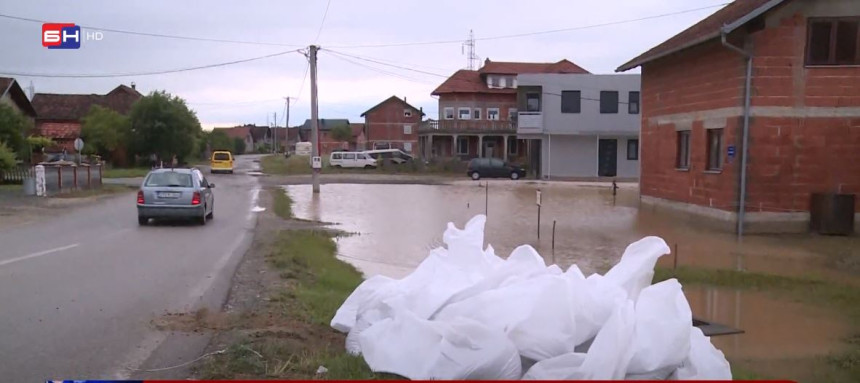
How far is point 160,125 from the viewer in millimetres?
56688

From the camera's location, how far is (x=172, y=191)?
17688 mm

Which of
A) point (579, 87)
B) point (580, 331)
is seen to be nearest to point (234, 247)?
point (580, 331)

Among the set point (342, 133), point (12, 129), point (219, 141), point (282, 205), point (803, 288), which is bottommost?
point (282, 205)

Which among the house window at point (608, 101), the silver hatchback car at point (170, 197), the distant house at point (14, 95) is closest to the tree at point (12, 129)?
the distant house at point (14, 95)

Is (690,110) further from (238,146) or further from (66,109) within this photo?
(238,146)

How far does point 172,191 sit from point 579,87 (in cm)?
3533

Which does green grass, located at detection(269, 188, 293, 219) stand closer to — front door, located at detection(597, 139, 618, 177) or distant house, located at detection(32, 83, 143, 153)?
front door, located at detection(597, 139, 618, 177)

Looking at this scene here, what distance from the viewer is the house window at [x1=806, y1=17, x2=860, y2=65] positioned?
1786 cm

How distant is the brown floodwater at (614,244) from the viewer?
27.4ft

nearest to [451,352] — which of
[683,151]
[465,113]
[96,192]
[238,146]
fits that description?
[683,151]

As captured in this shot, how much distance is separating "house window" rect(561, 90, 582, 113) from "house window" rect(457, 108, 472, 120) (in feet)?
53.7

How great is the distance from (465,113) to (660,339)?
60118 millimetres

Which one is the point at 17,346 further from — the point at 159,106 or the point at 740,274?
the point at 159,106

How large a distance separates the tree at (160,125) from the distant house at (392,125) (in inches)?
1097
